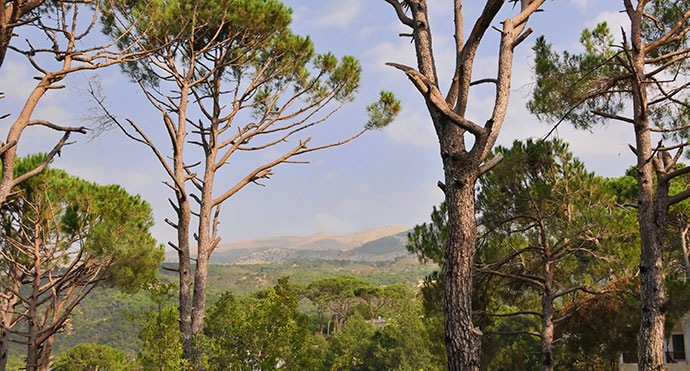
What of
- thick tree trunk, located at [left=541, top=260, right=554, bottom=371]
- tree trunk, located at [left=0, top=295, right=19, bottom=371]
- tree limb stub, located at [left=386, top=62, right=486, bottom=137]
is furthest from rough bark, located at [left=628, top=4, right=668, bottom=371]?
tree trunk, located at [left=0, top=295, right=19, bottom=371]

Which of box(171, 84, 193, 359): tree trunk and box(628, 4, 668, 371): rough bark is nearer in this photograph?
box(628, 4, 668, 371): rough bark

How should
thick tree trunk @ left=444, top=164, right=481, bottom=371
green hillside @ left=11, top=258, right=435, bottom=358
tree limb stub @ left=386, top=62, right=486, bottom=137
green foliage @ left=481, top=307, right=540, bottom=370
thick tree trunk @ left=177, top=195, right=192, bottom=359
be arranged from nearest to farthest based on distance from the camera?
thick tree trunk @ left=444, top=164, right=481, bottom=371 → tree limb stub @ left=386, top=62, right=486, bottom=137 → thick tree trunk @ left=177, top=195, right=192, bottom=359 → green foliage @ left=481, top=307, right=540, bottom=370 → green hillside @ left=11, top=258, right=435, bottom=358

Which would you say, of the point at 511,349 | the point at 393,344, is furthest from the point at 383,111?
the point at 393,344

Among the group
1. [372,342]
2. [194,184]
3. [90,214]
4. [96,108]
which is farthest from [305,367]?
[372,342]

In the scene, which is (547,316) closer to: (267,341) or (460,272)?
(267,341)

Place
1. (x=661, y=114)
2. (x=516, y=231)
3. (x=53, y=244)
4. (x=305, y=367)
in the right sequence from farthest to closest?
(x=53, y=244), (x=516, y=231), (x=661, y=114), (x=305, y=367)

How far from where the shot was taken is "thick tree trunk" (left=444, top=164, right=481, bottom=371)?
148 inches

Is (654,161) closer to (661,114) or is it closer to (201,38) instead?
(661,114)

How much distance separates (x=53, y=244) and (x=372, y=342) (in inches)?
842

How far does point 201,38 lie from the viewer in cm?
941

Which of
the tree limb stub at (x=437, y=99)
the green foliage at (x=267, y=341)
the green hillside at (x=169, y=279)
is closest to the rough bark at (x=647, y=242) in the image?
the tree limb stub at (x=437, y=99)

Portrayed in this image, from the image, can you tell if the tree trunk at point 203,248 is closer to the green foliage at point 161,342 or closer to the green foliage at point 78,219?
the green foliage at point 161,342

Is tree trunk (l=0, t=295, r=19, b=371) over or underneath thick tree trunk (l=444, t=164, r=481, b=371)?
underneath

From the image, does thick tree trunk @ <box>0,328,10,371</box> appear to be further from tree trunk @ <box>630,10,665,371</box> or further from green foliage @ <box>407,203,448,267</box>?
tree trunk @ <box>630,10,665,371</box>
